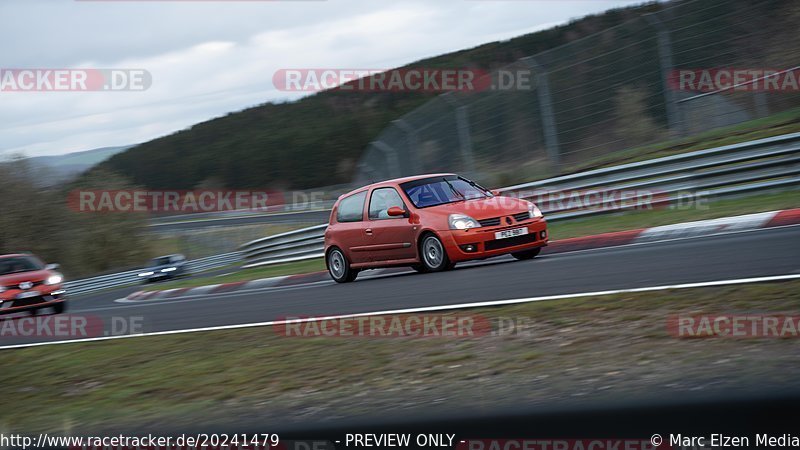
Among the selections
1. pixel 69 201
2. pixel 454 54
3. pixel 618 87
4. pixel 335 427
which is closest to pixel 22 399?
pixel 335 427

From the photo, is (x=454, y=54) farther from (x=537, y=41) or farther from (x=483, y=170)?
(x=483, y=170)

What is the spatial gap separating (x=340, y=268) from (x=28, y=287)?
6.60 m

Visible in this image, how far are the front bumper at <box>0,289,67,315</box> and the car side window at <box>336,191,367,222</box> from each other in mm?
6380

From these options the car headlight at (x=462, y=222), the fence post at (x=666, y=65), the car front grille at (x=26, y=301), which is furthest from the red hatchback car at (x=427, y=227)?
the car front grille at (x=26, y=301)

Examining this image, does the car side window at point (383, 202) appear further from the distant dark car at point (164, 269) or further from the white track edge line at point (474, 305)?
the distant dark car at point (164, 269)

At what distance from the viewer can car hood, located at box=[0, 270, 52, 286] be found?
53.9 feet

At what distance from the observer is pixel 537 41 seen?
81.8m

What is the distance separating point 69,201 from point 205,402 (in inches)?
1546

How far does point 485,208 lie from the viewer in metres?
11.6

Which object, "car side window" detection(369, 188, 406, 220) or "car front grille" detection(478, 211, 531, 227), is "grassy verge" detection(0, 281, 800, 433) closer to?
"car front grille" detection(478, 211, 531, 227)

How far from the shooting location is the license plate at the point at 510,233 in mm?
11320

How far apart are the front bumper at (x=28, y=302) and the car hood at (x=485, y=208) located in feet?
27.8

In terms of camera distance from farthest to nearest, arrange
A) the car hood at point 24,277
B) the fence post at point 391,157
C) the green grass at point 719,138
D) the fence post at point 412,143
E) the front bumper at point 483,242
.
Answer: the fence post at point 391,157
the fence post at point 412,143
the car hood at point 24,277
the green grass at point 719,138
the front bumper at point 483,242

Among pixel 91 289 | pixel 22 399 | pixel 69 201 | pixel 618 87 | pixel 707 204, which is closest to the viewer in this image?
pixel 22 399
